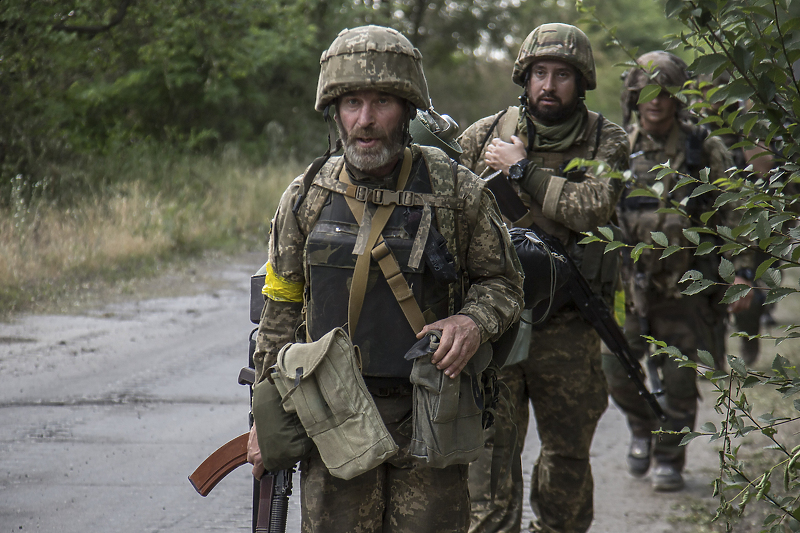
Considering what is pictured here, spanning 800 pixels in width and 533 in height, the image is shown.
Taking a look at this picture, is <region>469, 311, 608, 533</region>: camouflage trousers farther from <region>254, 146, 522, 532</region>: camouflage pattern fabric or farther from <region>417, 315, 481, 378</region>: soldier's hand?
<region>417, 315, 481, 378</region>: soldier's hand

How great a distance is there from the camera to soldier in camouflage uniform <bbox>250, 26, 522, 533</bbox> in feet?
8.16

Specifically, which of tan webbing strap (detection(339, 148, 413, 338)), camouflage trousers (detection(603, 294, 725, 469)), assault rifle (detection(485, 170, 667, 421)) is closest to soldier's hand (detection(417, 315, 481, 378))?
tan webbing strap (detection(339, 148, 413, 338))

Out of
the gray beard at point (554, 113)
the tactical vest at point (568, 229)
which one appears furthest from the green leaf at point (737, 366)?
the gray beard at point (554, 113)

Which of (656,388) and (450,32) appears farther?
(450,32)

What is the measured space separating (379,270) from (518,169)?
1.26 meters

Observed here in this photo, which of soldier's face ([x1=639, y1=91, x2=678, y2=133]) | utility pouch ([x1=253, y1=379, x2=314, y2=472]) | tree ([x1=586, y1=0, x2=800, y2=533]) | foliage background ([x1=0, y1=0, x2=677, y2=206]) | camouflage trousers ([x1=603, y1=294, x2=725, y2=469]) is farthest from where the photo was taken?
foliage background ([x1=0, y1=0, x2=677, y2=206])

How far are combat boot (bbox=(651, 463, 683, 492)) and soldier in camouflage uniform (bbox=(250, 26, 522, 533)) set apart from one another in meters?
2.40

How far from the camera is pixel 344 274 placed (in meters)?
2.48

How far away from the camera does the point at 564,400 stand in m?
3.60

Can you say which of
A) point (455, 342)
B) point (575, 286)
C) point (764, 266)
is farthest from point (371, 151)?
point (575, 286)

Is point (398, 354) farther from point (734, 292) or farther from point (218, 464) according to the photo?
point (734, 292)

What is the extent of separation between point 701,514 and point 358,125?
9.94 ft

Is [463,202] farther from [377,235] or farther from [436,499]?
[436,499]

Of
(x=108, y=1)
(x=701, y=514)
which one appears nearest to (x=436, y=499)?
(x=701, y=514)
